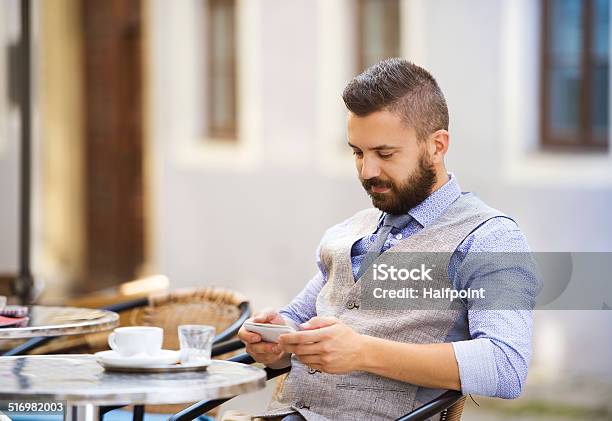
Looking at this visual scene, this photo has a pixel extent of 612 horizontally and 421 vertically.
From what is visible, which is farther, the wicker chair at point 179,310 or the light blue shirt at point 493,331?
the wicker chair at point 179,310

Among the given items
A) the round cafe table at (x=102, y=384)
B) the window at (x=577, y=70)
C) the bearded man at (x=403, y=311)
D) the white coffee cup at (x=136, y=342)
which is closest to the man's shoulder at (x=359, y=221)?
the bearded man at (x=403, y=311)

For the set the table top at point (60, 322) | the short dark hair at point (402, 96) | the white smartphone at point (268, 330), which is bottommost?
the table top at point (60, 322)

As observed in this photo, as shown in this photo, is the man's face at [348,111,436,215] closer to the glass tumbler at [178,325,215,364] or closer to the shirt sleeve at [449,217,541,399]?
the shirt sleeve at [449,217,541,399]

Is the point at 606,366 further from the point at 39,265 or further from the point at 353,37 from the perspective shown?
the point at 39,265

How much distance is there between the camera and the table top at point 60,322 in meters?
3.19

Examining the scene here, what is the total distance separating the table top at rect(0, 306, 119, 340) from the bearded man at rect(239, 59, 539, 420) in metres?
0.45

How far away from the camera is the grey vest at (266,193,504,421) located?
3.06 m

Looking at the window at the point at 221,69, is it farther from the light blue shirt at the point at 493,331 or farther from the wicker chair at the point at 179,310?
the light blue shirt at the point at 493,331

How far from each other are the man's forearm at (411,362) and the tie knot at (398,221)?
1.50ft

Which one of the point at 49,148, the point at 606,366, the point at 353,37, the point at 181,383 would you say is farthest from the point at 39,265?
the point at 181,383

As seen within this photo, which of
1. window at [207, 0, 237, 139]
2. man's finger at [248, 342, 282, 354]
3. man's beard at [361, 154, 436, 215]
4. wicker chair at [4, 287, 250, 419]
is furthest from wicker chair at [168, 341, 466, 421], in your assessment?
window at [207, 0, 237, 139]

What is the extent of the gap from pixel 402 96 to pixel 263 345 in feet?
2.24

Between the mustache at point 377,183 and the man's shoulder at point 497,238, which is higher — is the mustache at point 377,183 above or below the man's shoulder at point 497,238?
above

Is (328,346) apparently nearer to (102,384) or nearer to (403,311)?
(403,311)
